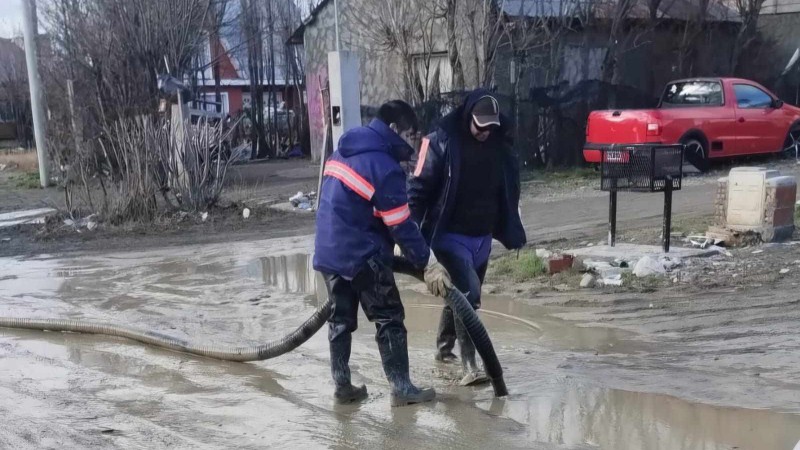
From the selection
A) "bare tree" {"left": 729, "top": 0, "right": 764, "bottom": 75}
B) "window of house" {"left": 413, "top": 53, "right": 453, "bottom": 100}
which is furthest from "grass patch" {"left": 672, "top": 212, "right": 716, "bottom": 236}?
"bare tree" {"left": 729, "top": 0, "right": 764, "bottom": 75}

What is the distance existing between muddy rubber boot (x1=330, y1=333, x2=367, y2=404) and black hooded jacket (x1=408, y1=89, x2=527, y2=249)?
0.93 meters

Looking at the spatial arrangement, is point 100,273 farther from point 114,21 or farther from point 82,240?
point 114,21

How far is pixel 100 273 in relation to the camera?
1043 cm

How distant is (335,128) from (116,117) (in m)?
8.58

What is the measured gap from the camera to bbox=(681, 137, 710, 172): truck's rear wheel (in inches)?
643

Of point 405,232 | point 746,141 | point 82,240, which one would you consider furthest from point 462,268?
point 746,141

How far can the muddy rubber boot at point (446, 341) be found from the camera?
632 cm

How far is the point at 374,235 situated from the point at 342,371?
920 millimetres

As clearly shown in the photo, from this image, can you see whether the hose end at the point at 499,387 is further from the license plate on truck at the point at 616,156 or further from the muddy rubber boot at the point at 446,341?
the license plate on truck at the point at 616,156

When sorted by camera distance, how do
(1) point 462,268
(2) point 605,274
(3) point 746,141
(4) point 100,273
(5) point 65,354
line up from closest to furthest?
1. (1) point 462,268
2. (5) point 65,354
3. (2) point 605,274
4. (4) point 100,273
5. (3) point 746,141

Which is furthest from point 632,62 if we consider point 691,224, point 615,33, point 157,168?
point 157,168

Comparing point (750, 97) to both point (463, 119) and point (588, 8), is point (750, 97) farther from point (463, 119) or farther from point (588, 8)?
point (463, 119)

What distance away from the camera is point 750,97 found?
17.1 metres

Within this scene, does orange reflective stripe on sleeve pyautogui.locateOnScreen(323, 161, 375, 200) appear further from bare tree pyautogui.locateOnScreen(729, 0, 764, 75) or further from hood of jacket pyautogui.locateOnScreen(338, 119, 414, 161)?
bare tree pyautogui.locateOnScreen(729, 0, 764, 75)
